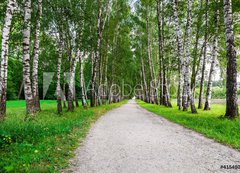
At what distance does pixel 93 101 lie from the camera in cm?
2252

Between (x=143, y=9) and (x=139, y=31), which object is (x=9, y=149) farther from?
(x=139, y=31)

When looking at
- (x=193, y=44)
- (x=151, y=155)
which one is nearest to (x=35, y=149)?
(x=151, y=155)

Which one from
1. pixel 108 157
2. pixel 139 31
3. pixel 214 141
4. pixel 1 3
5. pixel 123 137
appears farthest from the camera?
pixel 139 31

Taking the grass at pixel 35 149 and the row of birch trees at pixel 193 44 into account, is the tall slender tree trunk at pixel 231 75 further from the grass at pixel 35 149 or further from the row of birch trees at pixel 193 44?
the grass at pixel 35 149

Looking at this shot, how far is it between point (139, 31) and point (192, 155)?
32669 mm

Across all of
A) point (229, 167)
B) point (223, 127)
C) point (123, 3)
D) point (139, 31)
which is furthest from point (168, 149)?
point (139, 31)

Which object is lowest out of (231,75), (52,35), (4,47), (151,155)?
(151,155)

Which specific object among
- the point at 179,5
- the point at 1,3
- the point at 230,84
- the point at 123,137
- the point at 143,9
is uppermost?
the point at 143,9

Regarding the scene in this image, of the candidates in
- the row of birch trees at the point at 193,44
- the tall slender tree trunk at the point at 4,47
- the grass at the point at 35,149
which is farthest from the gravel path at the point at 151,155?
the row of birch trees at the point at 193,44

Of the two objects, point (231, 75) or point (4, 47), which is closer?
point (4, 47)

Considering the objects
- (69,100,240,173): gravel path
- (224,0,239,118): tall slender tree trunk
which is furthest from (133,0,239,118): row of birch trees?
(69,100,240,173): gravel path

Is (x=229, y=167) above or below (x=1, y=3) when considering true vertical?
below

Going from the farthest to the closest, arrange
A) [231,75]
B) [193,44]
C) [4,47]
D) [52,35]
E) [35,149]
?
[193,44], [52,35], [231,75], [4,47], [35,149]

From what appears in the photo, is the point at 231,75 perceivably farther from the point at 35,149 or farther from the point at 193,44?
the point at 193,44
